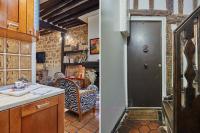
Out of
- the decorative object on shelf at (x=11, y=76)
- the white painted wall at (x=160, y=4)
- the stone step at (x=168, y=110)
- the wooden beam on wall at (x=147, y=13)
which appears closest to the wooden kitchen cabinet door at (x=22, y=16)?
the decorative object on shelf at (x=11, y=76)

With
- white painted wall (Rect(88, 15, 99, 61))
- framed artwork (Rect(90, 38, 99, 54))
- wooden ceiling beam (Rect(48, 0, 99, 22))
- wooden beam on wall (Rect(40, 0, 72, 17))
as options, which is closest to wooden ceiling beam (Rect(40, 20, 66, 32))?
wooden ceiling beam (Rect(48, 0, 99, 22))

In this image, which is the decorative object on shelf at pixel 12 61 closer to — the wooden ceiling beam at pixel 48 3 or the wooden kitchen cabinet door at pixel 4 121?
the wooden kitchen cabinet door at pixel 4 121

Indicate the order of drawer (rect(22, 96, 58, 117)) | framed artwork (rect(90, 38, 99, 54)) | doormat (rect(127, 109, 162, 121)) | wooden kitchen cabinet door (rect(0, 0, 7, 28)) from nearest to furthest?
drawer (rect(22, 96, 58, 117)) → wooden kitchen cabinet door (rect(0, 0, 7, 28)) → doormat (rect(127, 109, 162, 121)) → framed artwork (rect(90, 38, 99, 54))

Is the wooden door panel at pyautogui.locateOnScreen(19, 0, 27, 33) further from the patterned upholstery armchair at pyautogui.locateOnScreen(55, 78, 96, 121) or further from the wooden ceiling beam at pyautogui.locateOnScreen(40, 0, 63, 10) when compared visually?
the wooden ceiling beam at pyautogui.locateOnScreen(40, 0, 63, 10)

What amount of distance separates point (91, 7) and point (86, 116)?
3.22 metres

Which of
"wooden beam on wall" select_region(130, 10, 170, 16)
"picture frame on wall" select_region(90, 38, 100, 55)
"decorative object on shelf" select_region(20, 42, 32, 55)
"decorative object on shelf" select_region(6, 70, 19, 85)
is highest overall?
"wooden beam on wall" select_region(130, 10, 170, 16)

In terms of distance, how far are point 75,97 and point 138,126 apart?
1171 millimetres

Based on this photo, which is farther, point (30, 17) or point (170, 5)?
point (170, 5)

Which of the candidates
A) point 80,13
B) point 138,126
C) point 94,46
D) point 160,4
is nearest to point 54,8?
point 80,13

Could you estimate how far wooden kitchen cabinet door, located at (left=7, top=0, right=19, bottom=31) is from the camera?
4.81ft

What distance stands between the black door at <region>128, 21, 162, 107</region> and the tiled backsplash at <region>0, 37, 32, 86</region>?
229 cm

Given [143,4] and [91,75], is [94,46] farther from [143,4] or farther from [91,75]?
[143,4]

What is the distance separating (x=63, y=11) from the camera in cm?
532

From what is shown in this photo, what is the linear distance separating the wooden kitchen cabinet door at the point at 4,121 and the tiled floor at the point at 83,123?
5.26ft
